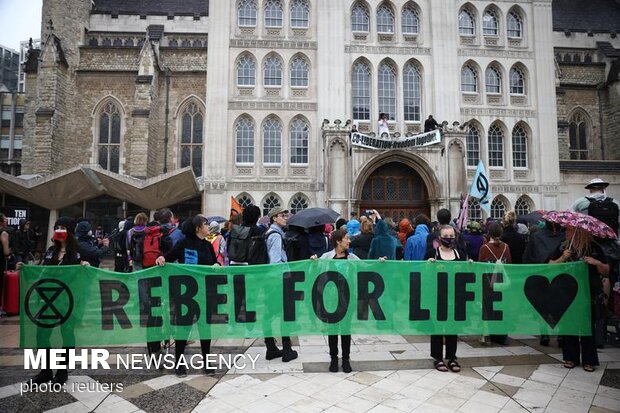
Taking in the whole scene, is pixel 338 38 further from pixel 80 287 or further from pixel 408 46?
pixel 80 287

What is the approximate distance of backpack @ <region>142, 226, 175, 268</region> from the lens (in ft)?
20.7

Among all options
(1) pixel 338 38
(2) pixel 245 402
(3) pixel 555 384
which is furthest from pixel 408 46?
(2) pixel 245 402

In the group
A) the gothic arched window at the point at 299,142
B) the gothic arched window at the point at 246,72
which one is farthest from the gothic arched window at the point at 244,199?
the gothic arched window at the point at 246,72

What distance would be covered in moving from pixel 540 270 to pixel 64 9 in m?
30.6

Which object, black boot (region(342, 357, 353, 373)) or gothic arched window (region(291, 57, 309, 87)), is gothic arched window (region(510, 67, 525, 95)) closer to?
gothic arched window (region(291, 57, 309, 87))

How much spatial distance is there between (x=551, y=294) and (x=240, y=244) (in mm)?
4752

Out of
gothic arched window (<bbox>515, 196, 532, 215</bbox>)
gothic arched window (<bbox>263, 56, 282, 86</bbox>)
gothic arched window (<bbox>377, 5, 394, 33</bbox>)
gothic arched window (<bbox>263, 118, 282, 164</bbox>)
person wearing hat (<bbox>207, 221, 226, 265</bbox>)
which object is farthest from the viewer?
gothic arched window (<bbox>515, 196, 532, 215</bbox>)

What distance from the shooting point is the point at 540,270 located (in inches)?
222

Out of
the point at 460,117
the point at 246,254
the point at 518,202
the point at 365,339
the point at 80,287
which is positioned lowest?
the point at 365,339

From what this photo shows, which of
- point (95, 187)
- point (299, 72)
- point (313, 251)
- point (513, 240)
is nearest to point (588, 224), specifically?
point (513, 240)

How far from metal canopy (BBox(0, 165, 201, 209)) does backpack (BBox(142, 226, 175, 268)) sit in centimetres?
1070

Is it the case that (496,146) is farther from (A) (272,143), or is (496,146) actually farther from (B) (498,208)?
(A) (272,143)

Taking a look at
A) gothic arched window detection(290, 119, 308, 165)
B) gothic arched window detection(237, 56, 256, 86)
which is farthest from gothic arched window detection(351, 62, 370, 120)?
gothic arched window detection(237, 56, 256, 86)

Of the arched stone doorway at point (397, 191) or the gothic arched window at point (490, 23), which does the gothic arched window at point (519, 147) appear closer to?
the gothic arched window at point (490, 23)
